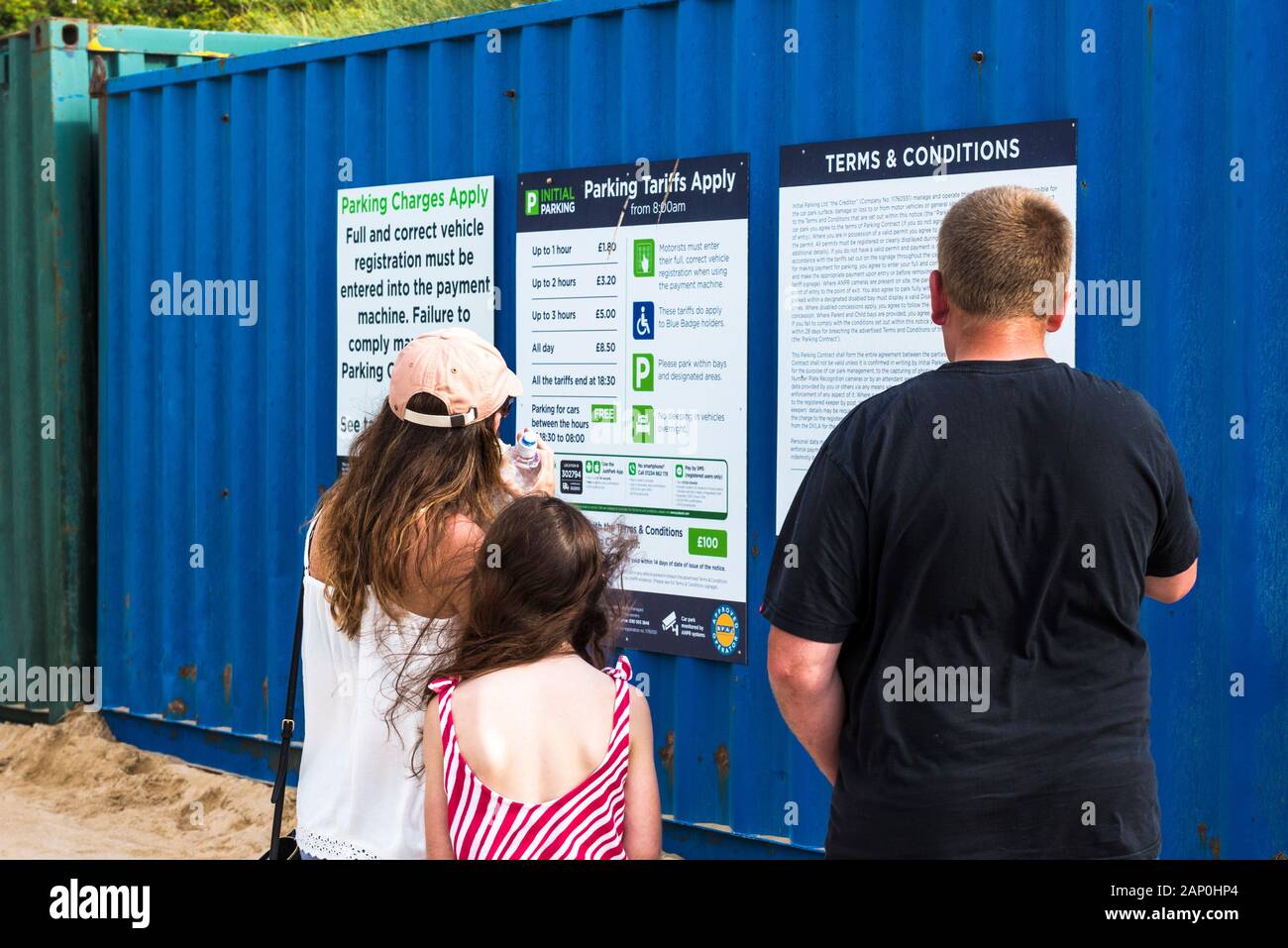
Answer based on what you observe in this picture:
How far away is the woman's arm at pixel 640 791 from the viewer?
8.05 feet

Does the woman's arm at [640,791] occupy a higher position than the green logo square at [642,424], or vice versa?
the green logo square at [642,424]

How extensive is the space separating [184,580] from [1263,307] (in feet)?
15.3

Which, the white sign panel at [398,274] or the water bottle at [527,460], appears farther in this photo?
the white sign panel at [398,274]

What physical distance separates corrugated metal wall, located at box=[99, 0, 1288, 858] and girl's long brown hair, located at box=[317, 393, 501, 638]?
7.02ft

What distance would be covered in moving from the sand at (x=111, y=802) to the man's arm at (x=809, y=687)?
12.4 feet

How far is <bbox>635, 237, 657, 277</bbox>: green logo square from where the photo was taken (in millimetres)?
5055

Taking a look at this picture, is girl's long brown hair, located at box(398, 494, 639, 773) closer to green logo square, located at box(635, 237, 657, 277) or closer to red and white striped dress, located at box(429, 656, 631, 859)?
red and white striped dress, located at box(429, 656, 631, 859)

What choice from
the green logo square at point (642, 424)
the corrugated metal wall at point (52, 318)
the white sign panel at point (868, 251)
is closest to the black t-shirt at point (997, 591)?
the white sign panel at point (868, 251)

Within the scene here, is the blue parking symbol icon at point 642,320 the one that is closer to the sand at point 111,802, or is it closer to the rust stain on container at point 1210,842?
the rust stain on container at point 1210,842

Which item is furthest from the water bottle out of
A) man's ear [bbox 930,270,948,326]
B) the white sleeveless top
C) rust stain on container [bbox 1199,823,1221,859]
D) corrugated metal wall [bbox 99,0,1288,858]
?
rust stain on container [bbox 1199,823,1221,859]

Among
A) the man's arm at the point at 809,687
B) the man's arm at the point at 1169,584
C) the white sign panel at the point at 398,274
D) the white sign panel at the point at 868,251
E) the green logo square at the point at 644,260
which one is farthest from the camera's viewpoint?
the white sign panel at the point at 398,274

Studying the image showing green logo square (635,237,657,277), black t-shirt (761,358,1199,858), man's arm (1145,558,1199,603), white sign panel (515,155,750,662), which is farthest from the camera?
green logo square (635,237,657,277)

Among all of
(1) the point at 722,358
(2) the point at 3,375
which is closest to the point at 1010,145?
(1) the point at 722,358

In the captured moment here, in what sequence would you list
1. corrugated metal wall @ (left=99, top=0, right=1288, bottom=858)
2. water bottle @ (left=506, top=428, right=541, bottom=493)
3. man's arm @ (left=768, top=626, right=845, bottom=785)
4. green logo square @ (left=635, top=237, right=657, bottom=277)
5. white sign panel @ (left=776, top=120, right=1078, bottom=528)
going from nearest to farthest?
man's arm @ (left=768, top=626, right=845, bottom=785)
water bottle @ (left=506, top=428, right=541, bottom=493)
corrugated metal wall @ (left=99, top=0, right=1288, bottom=858)
white sign panel @ (left=776, top=120, right=1078, bottom=528)
green logo square @ (left=635, top=237, right=657, bottom=277)
